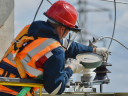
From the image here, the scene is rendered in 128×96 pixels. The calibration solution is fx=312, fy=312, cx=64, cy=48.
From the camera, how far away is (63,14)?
9.96ft

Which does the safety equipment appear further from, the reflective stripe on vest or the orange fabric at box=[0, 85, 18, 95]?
the orange fabric at box=[0, 85, 18, 95]

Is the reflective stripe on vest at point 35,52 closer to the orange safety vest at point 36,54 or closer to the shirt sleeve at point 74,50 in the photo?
the orange safety vest at point 36,54

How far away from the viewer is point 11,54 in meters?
3.00

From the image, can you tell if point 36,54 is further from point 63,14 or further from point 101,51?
point 101,51

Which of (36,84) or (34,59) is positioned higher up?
(34,59)

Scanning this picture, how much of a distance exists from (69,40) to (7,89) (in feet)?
3.00

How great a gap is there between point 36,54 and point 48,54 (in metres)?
0.11

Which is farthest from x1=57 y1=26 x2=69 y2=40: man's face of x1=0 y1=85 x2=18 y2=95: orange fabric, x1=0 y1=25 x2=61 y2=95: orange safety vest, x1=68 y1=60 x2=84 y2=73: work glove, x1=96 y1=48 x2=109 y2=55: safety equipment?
x1=96 y1=48 x2=109 y2=55: safety equipment

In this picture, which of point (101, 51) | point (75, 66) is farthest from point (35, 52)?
point (101, 51)

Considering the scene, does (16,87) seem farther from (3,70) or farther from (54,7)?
(54,7)

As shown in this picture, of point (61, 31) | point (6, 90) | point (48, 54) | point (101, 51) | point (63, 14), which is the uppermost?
point (63, 14)

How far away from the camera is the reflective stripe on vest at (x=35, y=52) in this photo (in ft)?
9.11

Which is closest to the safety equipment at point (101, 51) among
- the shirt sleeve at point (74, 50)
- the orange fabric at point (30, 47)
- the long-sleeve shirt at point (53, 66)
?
the shirt sleeve at point (74, 50)

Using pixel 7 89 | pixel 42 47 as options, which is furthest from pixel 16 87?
pixel 42 47
